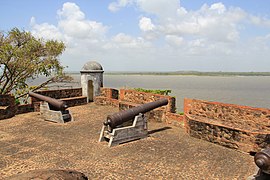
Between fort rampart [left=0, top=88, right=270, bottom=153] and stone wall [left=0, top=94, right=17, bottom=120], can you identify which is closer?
fort rampart [left=0, top=88, right=270, bottom=153]

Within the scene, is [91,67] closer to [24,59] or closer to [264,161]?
[24,59]

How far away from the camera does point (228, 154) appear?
7664 mm

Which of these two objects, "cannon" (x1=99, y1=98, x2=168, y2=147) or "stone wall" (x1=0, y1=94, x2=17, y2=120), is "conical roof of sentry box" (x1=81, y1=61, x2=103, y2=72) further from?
"cannon" (x1=99, y1=98, x2=168, y2=147)

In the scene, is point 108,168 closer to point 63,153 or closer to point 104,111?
point 63,153

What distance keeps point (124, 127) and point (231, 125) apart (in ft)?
14.9

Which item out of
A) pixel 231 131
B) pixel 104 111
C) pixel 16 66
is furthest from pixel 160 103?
pixel 16 66

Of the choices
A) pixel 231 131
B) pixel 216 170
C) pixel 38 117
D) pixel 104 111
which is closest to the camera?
pixel 216 170

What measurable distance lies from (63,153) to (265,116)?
764 cm

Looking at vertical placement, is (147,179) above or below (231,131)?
below

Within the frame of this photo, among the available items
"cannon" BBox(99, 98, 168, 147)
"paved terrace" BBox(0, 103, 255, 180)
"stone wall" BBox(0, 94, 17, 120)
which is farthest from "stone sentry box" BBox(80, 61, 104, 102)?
"cannon" BBox(99, 98, 168, 147)

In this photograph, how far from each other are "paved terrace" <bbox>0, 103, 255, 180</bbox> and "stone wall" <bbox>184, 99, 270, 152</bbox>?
351 mm

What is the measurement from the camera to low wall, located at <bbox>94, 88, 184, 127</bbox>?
38.1 ft

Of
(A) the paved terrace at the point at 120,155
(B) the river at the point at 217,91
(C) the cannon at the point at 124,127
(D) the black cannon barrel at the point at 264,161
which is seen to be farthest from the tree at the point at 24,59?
(D) the black cannon barrel at the point at 264,161

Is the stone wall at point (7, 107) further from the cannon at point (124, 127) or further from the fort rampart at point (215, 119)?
the cannon at point (124, 127)
